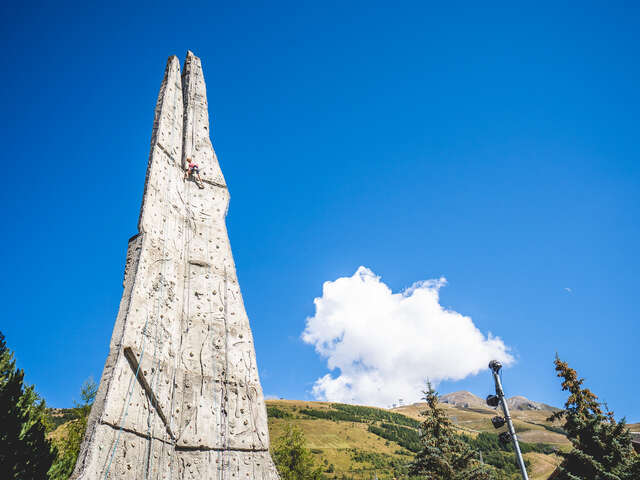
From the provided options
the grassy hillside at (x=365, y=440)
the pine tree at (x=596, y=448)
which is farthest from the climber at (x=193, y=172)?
the grassy hillside at (x=365, y=440)

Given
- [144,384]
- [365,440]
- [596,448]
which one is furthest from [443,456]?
[365,440]

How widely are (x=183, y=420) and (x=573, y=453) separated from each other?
18.4 metres

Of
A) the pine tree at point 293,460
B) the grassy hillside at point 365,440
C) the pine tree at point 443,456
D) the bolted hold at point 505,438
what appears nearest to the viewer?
the bolted hold at point 505,438

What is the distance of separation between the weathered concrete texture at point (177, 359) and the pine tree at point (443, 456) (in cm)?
1735

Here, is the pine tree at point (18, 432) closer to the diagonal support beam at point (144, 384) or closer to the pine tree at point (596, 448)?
the diagonal support beam at point (144, 384)

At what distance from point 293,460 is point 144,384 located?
22929 mm

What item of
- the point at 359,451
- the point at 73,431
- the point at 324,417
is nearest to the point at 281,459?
the point at 73,431

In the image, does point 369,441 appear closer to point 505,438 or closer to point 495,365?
point 505,438

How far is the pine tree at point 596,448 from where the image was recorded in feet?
52.7

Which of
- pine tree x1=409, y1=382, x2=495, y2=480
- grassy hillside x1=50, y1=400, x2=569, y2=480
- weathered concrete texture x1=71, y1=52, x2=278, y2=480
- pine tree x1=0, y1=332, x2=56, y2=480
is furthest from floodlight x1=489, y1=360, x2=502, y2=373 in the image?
grassy hillside x1=50, y1=400, x2=569, y2=480

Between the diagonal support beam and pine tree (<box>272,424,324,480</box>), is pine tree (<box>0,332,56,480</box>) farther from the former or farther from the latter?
pine tree (<box>272,424,324,480</box>)

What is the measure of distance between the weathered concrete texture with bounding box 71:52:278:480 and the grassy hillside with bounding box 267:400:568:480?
43822 mm

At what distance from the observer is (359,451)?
3221 inches

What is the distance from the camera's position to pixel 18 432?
12.4 meters
